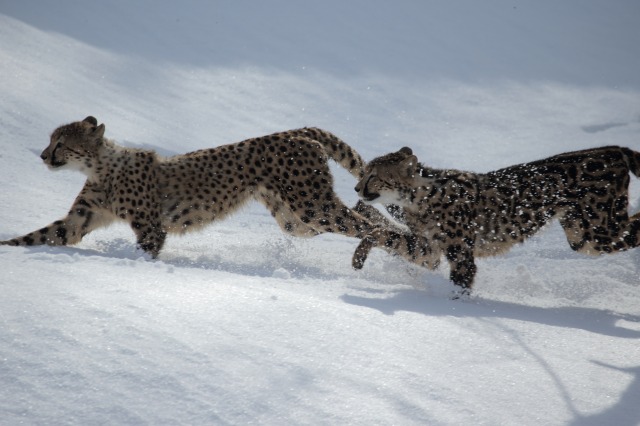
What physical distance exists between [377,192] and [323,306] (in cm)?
173

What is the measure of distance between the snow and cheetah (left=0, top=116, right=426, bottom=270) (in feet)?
0.95

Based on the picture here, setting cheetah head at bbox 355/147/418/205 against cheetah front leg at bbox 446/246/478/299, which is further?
cheetah head at bbox 355/147/418/205

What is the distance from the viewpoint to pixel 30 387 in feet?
9.05

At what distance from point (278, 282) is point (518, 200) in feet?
6.50


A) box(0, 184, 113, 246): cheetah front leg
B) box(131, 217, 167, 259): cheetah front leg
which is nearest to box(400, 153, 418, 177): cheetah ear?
box(131, 217, 167, 259): cheetah front leg

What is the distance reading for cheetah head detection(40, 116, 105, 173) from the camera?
5.57m

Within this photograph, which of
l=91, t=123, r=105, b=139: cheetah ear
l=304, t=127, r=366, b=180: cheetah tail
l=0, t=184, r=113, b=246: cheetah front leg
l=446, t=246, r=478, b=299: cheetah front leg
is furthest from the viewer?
l=304, t=127, r=366, b=180: cheetah tail

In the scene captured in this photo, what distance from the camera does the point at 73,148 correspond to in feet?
18.3

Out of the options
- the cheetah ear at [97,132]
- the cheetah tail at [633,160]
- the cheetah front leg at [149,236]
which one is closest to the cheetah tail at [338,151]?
the cheetah front leg at [149,236]

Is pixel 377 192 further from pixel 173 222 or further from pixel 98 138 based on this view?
pixel 98 138

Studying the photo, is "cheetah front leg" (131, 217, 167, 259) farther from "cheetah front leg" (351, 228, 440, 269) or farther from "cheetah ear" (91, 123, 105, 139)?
"cheetah front leg" (351, 228, 440, 269)

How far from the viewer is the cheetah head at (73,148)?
5566 millimetres

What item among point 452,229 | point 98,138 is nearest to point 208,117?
point 98,138

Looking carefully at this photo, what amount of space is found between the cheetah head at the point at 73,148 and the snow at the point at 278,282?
1.92 ft
